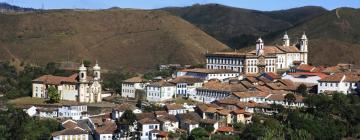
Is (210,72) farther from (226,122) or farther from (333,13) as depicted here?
(333,13)

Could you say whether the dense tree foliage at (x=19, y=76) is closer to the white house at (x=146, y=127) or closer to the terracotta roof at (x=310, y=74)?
the white house at (x=146, y=127)

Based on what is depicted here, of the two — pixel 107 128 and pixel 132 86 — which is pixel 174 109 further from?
pixel 132 86

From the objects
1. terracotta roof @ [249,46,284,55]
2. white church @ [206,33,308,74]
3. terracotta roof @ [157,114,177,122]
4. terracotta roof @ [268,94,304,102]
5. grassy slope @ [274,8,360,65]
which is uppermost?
grassy slope @ [274,8,360,65]

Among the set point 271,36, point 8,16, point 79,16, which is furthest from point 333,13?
point 8,16

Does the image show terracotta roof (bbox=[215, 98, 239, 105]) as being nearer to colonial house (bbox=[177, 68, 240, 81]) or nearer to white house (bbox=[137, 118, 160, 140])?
white house (bbox=[137, 118, 160, 140])

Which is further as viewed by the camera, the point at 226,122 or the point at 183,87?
the point at 183,87

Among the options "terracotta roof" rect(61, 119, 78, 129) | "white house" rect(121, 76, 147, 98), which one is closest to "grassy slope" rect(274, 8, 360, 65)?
"white house" rect(121, 76, 147, 98)
